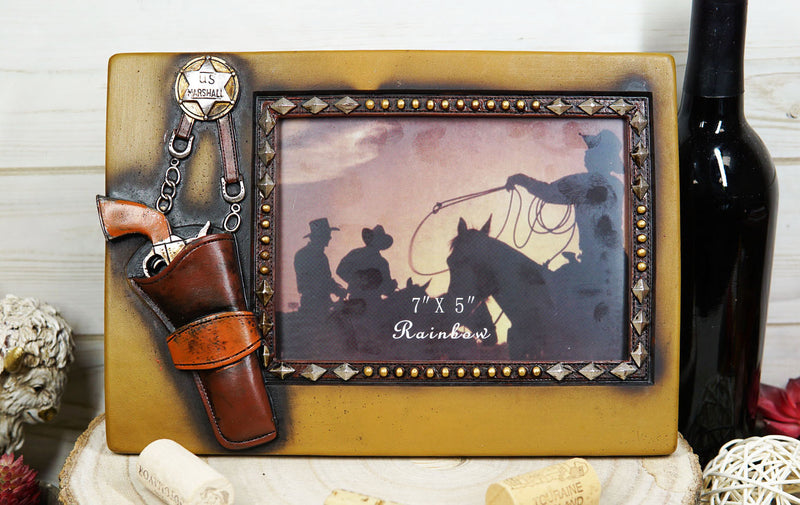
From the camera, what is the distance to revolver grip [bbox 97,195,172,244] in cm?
60

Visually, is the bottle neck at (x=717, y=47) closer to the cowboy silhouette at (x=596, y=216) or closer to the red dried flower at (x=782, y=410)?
the cowboy silhouette at (x=596, y=216)

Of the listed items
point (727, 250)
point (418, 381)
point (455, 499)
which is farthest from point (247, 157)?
point (727, 250)

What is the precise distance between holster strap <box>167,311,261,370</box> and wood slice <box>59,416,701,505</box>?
0.11 metres

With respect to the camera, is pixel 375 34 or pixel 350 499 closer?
pixel 350 499

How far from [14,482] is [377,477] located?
0.44 metres

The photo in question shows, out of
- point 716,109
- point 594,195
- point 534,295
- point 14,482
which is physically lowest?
point 14,482

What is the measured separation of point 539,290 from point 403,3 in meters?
0.41

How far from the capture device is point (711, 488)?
2.08ft

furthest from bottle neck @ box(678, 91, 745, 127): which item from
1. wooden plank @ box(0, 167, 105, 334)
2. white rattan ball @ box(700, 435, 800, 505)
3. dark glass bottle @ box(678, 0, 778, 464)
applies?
wooden plank @ box(0, 167, 105, 334)

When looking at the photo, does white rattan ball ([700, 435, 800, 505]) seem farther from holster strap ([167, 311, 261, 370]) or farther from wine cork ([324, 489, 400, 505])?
holster strap ([167, 311, 261, 370])

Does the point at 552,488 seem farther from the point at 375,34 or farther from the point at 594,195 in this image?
the point at 375,34

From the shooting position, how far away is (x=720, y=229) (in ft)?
2.14

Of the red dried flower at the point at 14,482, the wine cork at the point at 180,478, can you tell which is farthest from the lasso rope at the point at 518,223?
the red dried flower at the point at 14,482

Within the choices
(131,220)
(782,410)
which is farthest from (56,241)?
(782,410)
